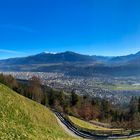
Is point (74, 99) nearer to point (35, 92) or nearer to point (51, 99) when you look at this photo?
point (51, 99)

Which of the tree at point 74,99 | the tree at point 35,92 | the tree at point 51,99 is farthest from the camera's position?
the tree at point 74,99

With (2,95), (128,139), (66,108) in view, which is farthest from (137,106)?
(2,95)

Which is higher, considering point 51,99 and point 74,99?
point 51,99

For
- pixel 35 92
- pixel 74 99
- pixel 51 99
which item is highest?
pixel 35 92

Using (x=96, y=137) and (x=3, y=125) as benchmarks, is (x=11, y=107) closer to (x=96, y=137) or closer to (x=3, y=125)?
(x=3, y=125)

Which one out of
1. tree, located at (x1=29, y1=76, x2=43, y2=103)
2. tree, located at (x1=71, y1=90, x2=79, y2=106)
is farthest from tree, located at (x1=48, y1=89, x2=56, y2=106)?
tree, located at (x1=71, y1=90, x2=79, y2=106)

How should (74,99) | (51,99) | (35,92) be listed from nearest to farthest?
(51,99)
(35,92)
(74,99)

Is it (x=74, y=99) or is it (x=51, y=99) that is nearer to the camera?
(x=51, y=99)

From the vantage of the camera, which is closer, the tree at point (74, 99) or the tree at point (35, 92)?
the tree at point (35, 92)

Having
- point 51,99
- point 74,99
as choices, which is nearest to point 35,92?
point 51,99

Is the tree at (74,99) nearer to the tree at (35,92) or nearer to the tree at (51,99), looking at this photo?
the tree at (51,99)

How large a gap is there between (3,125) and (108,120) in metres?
129

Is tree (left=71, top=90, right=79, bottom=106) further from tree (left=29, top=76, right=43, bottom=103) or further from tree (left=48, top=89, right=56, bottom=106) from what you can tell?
tree (left=29, top=76, right=43, bottom=103)

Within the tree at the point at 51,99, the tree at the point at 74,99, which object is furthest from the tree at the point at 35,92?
the tree at the point at 74,99
